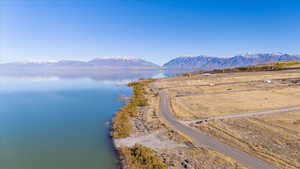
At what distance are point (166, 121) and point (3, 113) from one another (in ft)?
111

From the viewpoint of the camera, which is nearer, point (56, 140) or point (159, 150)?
point (159, 150)

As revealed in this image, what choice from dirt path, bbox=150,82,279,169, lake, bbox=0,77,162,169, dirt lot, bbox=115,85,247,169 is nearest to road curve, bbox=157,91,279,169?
dirt path, bbox=150,82,279,169

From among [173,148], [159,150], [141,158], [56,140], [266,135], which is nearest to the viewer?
[141,158]

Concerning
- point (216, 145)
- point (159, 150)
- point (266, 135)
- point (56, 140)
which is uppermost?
point (266, 135)

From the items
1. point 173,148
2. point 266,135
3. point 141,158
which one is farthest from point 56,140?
point 266,135

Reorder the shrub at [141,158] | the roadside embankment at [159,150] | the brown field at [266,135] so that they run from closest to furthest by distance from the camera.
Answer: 1. the shrub at [141,158]
2. the roadside embankment at [159,150]
3. the brown field at [266,135]

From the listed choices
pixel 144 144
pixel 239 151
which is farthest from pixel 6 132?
pixel 239 151

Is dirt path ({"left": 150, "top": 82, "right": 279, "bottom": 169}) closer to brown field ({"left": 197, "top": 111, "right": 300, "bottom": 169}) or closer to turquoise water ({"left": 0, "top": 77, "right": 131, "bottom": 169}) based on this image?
brown field ({"left": 197, "top": 111, "right": 300, "bottom": 169})

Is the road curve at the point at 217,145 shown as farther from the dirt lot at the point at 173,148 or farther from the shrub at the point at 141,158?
the shrub at the point at 141,158

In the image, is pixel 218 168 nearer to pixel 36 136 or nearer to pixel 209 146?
pixel 209 146

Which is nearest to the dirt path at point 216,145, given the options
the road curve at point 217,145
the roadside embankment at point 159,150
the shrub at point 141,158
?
the road curve at point 217,145

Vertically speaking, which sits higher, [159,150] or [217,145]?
[217,145]

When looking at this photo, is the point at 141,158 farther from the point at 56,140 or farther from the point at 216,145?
the point at 56,140

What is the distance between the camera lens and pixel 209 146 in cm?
1945
